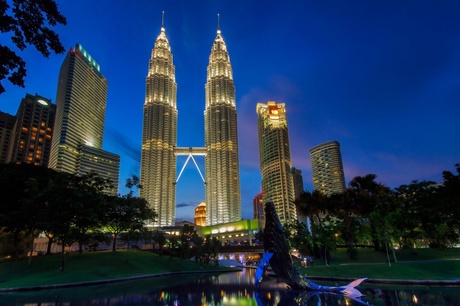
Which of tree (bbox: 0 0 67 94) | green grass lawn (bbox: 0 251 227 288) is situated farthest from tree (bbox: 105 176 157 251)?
tree (bbox: 0 0 67 94)

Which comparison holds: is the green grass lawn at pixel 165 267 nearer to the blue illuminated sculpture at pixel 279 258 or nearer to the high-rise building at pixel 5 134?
the blue illuminated sculpture at pixel 279 258

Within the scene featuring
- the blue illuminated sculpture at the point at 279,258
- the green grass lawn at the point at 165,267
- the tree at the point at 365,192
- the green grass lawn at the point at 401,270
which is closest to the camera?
the blue illuminated sculpture at the point at 279,258

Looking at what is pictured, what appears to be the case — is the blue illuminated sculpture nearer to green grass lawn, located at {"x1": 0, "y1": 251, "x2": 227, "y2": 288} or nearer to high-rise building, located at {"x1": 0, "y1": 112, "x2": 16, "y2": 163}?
green grass lawn, located at {"x1": 0, "y1": 251, "x2": 227, "y2": 288}

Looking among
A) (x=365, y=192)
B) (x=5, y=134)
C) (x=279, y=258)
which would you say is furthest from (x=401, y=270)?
(x=5, y=134)

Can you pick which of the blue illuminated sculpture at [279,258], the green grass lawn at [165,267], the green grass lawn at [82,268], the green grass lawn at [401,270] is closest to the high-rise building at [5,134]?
the green grass lawn at [82,268]

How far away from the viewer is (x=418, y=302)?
16.8 m

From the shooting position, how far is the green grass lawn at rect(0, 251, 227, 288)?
35000mm

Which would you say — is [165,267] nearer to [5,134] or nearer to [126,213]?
[126,213]

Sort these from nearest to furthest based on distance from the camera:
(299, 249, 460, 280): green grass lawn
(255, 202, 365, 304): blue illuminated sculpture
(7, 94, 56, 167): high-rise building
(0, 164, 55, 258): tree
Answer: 1. (255, 202, 365, 304): blue illuminated sculpture
2. (299, 249, 460, 280): green grass lawn
3. (0, 164, 55, 258): tree
4. (7, 94, 56, 167): high-rise building

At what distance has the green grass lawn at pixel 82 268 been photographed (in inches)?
1378

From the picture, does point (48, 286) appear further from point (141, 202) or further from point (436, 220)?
point (436, 220)

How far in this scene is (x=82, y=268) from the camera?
135 ft

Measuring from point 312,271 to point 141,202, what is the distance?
42.2m

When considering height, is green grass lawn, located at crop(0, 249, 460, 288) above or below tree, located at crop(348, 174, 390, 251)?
below
